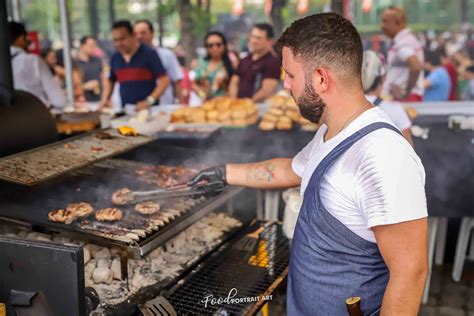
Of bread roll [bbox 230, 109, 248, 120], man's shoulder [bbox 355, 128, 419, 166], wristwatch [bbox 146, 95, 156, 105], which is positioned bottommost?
bread roll [bbox 230, 109, 248, 120]

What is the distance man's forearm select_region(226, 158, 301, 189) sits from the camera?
298 cm

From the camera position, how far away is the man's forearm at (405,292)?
1866 mm

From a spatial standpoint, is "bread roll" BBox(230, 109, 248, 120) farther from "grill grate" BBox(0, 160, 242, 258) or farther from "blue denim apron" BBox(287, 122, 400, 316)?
"blue denim apron" BBox(287, 122, 400, 316)

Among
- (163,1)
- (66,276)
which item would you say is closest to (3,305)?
(66,276)

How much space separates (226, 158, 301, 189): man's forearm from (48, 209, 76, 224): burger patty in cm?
94

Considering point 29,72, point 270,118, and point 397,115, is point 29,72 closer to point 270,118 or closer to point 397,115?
point 270,118

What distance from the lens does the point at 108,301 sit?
2742mm

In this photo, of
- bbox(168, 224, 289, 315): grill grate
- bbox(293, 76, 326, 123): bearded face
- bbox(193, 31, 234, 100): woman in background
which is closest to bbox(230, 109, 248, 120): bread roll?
bbox(193, 31, 234, 100): woman in background

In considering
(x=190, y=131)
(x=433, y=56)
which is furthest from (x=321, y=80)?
(x=433, y=56)

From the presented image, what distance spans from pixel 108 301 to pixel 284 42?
1637 mm

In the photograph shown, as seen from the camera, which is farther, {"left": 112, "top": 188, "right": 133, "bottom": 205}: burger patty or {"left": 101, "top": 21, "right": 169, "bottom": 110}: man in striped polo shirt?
{"left": 101, "top": 21, "right": 169, "bottom": 110}: man in striped polo shirt

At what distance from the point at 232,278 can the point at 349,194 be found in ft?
4.14

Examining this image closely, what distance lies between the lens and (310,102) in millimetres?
2135

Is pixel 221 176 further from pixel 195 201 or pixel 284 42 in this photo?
pixel 284 42
